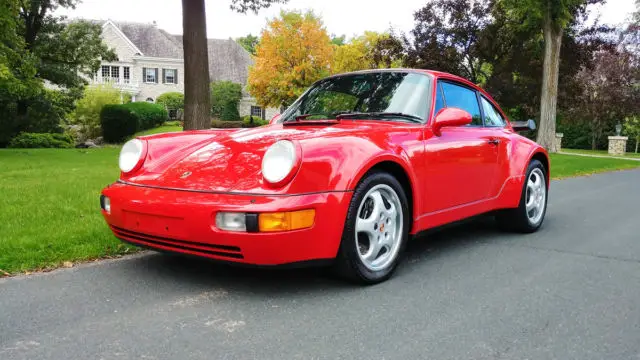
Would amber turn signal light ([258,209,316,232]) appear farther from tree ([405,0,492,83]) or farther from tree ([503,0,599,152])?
tree ([405,0,492,83])

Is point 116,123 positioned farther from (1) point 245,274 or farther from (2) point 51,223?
(1) point 245,274

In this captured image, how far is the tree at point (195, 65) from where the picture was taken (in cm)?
1156

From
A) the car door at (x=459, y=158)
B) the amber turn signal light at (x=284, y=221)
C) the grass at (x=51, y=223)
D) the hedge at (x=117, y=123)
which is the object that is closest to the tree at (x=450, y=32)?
the hedge at (x=117, y=123)

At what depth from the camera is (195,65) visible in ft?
38.6

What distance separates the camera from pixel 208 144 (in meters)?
3.80

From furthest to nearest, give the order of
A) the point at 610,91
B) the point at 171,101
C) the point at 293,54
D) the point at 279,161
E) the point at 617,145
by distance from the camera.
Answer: the point at 171,101 < the point at 293,54 < the point at 610,91 < the point at 617,145 < the point at 279,161

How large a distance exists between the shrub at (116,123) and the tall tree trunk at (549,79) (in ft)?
56.4

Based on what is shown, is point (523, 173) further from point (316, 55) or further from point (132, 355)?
point (316, 55)

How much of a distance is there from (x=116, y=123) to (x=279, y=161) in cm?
2280

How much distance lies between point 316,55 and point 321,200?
107ft

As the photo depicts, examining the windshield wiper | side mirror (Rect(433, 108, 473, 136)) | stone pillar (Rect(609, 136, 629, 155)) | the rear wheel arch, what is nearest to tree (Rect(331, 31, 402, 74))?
stone pillar (Rect(609, 136, 629, 155))

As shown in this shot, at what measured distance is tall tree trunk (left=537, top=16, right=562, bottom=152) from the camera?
815 inches

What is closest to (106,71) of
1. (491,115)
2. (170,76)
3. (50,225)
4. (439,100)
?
→ (170,76)

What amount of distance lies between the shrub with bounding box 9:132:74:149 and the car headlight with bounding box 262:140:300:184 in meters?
20.4
